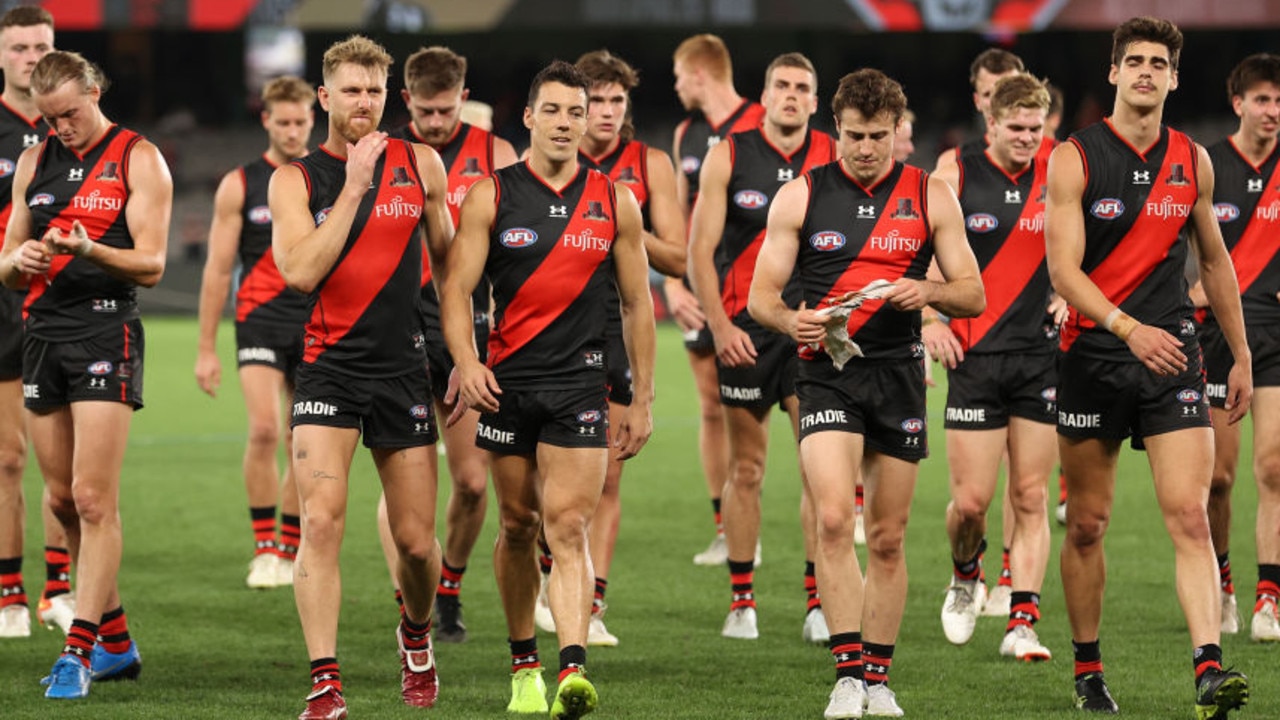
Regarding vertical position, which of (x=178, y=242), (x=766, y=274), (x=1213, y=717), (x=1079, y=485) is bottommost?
(x=1213, y=717)

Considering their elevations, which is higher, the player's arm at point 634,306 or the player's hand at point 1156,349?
the player's arm at point 634,306

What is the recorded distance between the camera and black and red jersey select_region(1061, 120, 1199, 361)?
7477 millimetres

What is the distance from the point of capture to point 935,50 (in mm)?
37156

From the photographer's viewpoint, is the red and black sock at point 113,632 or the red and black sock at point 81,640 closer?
the red and black sock at point 81,640

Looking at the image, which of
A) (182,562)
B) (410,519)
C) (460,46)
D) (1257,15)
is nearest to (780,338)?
(410,519)

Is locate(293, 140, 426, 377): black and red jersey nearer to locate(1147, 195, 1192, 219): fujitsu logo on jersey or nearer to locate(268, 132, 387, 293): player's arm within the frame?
locate(268, 132, 387, 293): player's arm

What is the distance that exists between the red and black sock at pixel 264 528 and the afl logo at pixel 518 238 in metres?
4.00

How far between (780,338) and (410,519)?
106 inches

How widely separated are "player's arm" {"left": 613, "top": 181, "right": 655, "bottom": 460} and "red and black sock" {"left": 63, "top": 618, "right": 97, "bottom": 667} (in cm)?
228

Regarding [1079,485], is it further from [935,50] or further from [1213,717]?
[935,50]

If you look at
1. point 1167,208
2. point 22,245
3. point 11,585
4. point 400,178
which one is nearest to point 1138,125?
point 1167,208

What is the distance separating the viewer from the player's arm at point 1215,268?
24.7 feet

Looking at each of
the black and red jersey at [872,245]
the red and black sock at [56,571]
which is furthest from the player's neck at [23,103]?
the black and red jersey at [872,245]

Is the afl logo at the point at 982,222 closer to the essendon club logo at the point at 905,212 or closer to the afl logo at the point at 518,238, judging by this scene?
the essendon club logo at the point at 905,212
